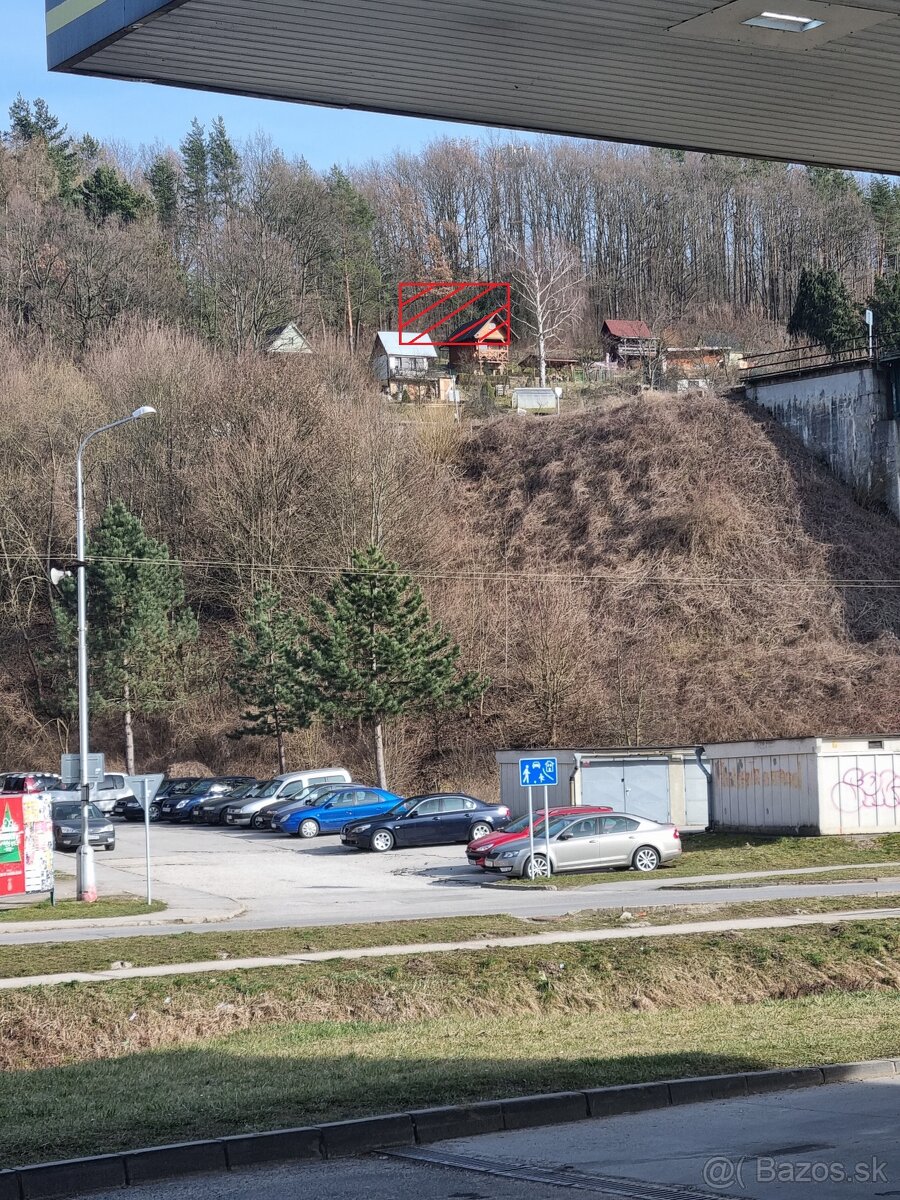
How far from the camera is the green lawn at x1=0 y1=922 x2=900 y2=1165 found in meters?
9.52

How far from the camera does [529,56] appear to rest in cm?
721

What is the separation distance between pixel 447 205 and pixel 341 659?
2507 inches

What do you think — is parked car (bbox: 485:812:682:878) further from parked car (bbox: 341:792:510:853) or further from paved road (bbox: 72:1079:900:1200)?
paved road (bbox: 72:1079:900:1200)

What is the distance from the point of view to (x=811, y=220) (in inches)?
4574

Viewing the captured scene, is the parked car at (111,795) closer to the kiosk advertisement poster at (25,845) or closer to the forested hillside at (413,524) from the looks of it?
the forested hillside at (413,524)

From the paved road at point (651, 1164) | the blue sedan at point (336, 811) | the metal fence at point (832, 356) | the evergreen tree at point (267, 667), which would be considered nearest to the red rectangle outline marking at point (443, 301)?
the metal fence at point (832, 356)

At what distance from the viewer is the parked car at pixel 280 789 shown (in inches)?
1799

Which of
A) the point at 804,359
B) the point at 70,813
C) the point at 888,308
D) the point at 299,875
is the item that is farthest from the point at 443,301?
the point at 299,875

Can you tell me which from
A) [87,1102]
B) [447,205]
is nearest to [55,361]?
[447,205]

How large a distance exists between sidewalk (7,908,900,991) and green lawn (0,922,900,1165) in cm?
76

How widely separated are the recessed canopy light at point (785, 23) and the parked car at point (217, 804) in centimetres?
4136

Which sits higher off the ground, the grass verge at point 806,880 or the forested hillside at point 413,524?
the forested hillside at point 413,524

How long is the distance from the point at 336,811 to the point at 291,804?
186 centimetres

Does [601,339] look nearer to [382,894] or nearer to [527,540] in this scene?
[527,540]
